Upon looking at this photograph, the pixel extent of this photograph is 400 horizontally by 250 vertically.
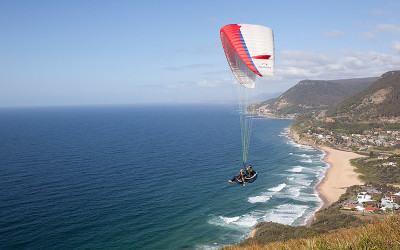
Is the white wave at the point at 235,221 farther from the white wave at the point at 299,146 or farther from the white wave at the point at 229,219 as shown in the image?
the white wave at the point at 299,146

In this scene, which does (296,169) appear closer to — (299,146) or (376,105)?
(299,146)

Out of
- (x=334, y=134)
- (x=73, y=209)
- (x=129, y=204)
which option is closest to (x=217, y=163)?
(x=129, y=204)

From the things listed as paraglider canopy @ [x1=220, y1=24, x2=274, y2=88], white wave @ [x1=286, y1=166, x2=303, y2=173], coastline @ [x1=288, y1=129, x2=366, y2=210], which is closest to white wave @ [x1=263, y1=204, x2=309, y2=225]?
coastline @ [x1=288, y1=129, x2=366, y2=210]

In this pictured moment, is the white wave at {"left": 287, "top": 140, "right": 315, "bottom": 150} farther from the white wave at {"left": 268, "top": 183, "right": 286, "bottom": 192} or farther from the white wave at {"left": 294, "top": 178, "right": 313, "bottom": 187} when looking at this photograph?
the white wave at {"left": 268, "top": 183, "right": 286, "bottom": 192}

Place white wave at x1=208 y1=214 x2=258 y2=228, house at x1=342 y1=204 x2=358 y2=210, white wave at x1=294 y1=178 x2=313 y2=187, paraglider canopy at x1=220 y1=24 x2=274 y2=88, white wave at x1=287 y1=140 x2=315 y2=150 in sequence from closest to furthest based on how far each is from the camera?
1. paraglider canopy at x1=220 y1=24 x2=274 y2=88
2. white wave at x1=208 y1=214 x2=258 y2=228
3. house at x1=342 y1=204 x2=358 y2=210
4. white wave at x1=294 y1=178 x2=313 y2=187
5. white wave at x1=287 y1=140 x2=315 y2=150

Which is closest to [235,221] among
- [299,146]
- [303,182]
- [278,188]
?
[278,188]

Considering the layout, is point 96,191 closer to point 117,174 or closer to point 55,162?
point 117,174

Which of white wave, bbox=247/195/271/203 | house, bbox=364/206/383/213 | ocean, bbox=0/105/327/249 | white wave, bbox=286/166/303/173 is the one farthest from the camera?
white wave, bbox=286/166/303/173
